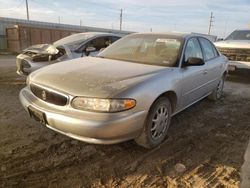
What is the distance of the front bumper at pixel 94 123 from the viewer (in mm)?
2645

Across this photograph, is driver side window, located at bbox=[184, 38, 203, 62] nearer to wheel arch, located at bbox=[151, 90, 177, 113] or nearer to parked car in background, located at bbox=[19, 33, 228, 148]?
parked car in background, located at bbox=[19, 33, 228, 148]

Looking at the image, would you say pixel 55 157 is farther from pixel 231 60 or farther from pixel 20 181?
pixel 231 60

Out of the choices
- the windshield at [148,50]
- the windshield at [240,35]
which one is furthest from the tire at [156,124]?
the windshield at [240,35]

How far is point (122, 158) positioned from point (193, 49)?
2330mm

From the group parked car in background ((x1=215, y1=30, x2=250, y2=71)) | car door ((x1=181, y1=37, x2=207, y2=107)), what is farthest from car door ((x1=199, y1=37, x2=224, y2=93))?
parked car in background ((x1=215, y1=30, x2=250, y2=71))

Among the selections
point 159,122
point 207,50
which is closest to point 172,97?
point 159,122

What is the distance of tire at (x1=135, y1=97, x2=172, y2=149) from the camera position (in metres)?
3.12

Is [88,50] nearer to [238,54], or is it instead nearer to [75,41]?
[75,41]

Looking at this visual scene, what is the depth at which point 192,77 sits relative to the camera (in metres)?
4.04

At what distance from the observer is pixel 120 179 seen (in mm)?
2705

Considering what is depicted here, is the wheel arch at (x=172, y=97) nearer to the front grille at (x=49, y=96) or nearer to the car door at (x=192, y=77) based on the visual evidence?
the car door at (x=192, y=77)

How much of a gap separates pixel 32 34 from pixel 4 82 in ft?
38.4

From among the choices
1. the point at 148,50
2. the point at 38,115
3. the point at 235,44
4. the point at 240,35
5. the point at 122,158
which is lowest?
the point at 122,158

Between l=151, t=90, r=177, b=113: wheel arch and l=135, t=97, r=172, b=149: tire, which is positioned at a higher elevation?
l=151, t=90, r=177, b=113: wheel arch
